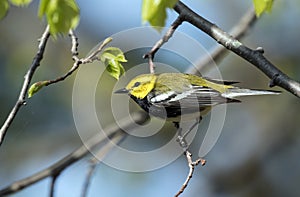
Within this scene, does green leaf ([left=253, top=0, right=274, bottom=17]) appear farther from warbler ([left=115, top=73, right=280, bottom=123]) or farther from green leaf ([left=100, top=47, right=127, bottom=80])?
warbler ([left=115, top=73, right=280, bottom=123])

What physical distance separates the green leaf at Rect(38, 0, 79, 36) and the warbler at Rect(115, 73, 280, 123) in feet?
3.76

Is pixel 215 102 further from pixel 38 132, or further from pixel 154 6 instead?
pixel 38 132

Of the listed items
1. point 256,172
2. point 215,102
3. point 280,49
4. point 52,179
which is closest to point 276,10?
point 280,49

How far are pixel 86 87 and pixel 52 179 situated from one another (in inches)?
68.7

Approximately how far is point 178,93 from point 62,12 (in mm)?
1288

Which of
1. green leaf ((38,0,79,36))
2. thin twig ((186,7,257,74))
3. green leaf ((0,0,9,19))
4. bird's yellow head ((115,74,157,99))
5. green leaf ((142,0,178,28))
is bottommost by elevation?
green leaf ((0,0,9,19))

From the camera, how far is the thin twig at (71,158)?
2230 mm

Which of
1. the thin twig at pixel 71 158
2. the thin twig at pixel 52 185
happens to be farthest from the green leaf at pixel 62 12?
the thin twig at pixel 71 158

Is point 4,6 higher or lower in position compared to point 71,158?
higher

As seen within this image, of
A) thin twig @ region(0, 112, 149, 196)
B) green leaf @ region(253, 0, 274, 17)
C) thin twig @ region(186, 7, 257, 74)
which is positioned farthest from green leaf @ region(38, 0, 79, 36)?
thin twig @ region(186, 7, 257, 74)

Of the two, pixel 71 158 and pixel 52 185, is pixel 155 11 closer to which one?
pixel 52 185

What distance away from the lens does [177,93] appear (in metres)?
2.39

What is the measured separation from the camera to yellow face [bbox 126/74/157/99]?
2.36 meters

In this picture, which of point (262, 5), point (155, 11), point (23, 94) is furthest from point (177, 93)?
point (155, 11)
